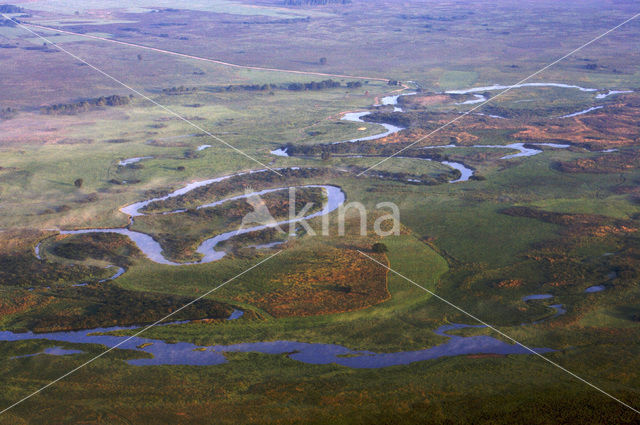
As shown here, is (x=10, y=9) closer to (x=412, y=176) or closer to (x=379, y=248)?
(x=412, y=176)

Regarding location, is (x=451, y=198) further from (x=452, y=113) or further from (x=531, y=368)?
(x=452, y=113)

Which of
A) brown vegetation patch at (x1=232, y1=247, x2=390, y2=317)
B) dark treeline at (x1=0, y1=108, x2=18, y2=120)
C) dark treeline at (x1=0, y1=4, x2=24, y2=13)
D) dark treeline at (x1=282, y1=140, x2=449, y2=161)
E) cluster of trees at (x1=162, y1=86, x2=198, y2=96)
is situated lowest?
brown vegetation patch at (x1=232, y1=247, x2=390, y2=317)

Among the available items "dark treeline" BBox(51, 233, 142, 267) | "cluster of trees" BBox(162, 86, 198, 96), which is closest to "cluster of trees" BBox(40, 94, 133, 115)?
"cluster of trees" BBox(162, 86, 198, 96)

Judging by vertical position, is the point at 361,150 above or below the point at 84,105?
below

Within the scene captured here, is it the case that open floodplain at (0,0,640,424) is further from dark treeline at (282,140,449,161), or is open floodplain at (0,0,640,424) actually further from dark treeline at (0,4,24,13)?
dark treeline at (0,4,24,13)

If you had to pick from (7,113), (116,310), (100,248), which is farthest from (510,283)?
(7,113)

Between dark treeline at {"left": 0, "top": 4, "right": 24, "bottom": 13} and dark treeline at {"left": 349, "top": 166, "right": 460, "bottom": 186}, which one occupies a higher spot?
dark treeline at {"left": 0, "top": 4, "right": 24, "bottom": 13}
